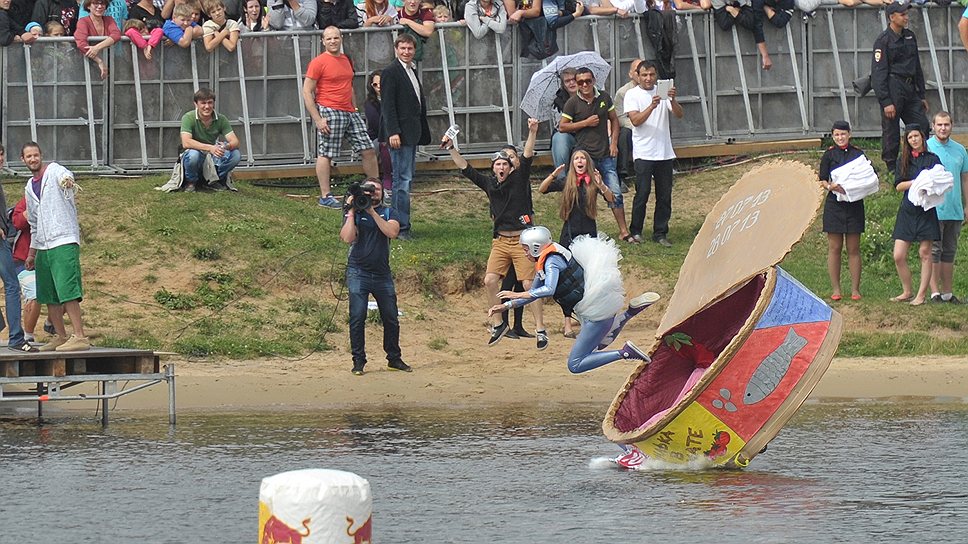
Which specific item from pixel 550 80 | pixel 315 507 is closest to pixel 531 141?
pixel 550 80

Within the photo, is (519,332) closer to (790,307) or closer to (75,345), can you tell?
(75,345)

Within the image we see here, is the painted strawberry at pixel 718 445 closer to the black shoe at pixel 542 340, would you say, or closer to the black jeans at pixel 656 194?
the black shoe at pixel 542 340

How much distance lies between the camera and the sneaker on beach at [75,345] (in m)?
14.7

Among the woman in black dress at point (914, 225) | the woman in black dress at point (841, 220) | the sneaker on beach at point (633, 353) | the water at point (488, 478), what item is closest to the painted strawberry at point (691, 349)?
the sneaker on beach at point (633, 353)

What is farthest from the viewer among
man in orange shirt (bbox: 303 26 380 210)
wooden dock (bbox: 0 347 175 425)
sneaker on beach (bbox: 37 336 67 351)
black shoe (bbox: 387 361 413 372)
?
man in orange shirt (bbox: 303 26 380 210)

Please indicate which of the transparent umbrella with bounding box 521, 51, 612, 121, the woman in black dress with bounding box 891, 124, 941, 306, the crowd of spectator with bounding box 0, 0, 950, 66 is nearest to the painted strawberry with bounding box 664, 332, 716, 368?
the woman in black dress with bounding box 891, 124, 941, 306

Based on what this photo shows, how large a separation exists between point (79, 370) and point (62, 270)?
43.0 inches

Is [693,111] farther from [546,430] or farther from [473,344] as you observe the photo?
[546,430]

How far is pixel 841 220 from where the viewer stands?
19.0 metres

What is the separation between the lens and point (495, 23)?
73.1 feet

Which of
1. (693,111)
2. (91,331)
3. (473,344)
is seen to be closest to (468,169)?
(473,344)

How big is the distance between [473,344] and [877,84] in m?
6.81

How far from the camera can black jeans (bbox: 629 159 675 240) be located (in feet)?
67.8

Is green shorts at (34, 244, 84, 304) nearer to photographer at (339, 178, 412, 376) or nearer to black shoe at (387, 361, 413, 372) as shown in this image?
photographer at (339, 178, 412, 376)
